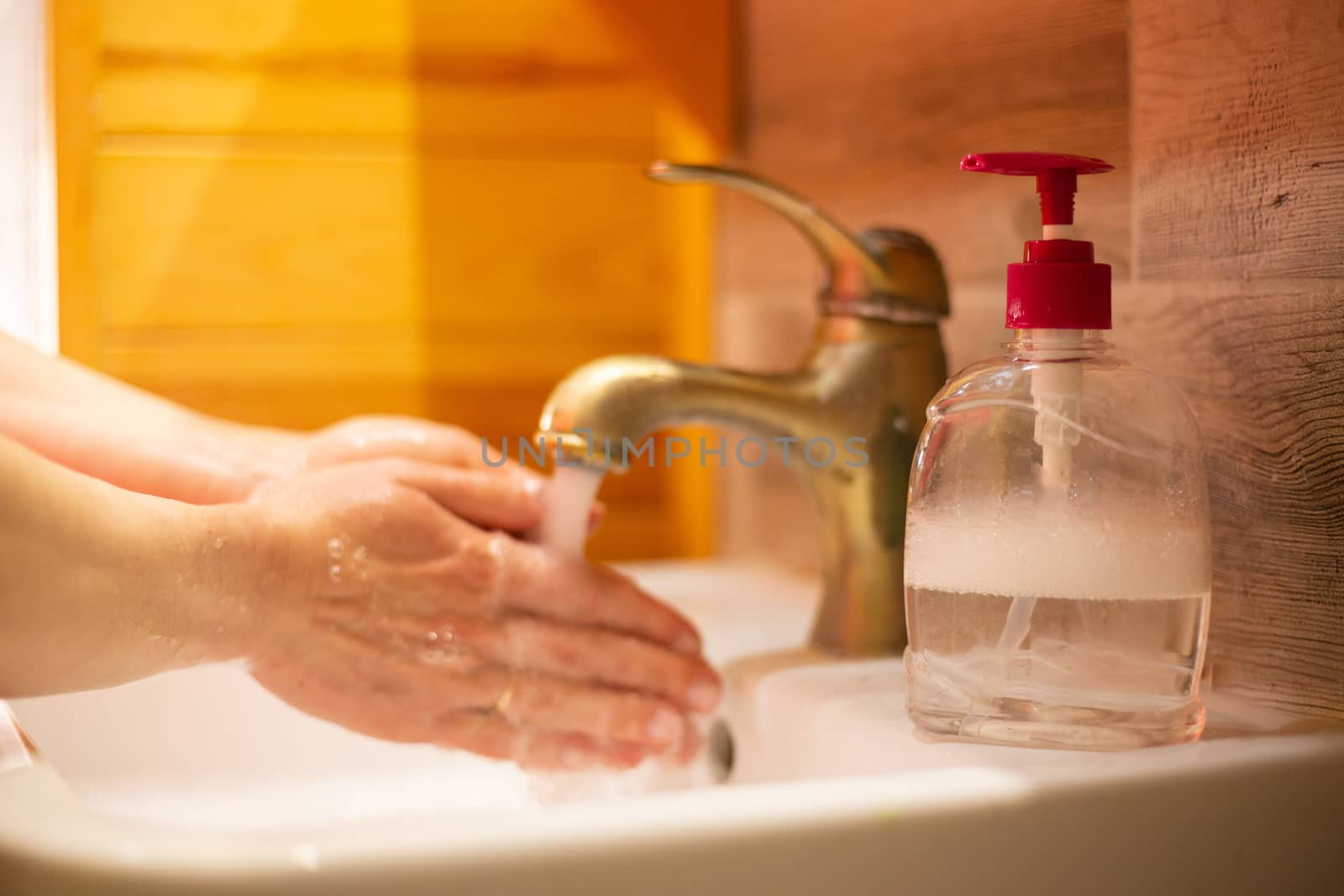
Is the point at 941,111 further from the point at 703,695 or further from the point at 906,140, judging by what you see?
the point at 703,695

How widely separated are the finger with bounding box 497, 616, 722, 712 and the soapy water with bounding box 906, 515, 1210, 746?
7.2 inches

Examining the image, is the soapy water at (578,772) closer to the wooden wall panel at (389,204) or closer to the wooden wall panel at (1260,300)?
the wooden wall panel at (1260,300)

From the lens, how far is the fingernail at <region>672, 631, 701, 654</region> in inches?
24.7

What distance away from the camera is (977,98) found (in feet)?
2.32

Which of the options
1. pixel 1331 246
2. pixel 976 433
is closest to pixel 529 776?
pixel 976 433

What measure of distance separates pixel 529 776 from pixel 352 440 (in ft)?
0.64

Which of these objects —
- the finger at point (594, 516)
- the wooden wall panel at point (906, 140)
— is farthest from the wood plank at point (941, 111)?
the finger at point (594, 516)

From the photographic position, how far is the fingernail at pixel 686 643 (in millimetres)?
627

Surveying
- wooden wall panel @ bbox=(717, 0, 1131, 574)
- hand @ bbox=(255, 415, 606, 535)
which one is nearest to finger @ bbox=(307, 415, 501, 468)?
hand @ bbox=(255, 415, 606, 535)

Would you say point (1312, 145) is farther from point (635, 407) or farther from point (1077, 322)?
point (635, 407)

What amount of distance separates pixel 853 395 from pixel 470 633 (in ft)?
0.70

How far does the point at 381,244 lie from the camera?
3.19ft

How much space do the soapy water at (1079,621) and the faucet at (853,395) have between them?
0.18m

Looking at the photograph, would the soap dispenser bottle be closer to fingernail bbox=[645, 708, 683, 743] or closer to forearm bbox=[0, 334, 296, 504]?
fingernail bbox=[645, 708, 683, 743]
